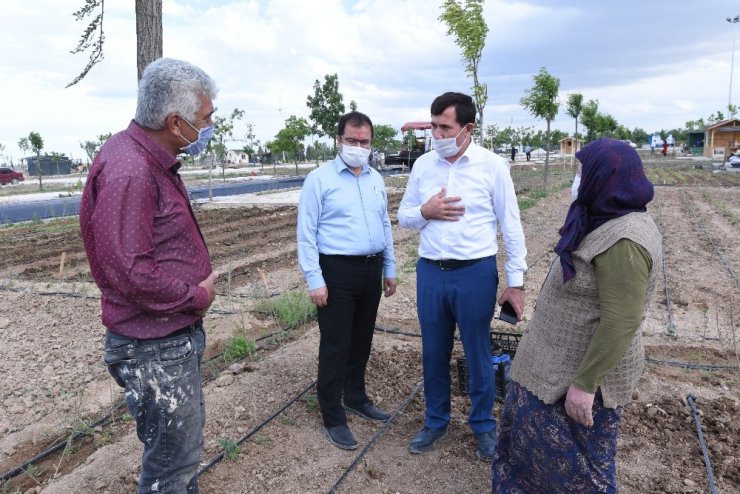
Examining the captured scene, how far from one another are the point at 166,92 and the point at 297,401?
7.75 ft

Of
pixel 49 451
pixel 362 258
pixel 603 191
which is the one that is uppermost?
pixel 603 191

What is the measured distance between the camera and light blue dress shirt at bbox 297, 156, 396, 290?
118 inches

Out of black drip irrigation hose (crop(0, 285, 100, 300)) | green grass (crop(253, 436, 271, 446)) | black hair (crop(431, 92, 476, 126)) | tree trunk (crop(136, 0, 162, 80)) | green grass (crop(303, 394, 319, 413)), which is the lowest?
green grass (crop(253, 436, 271, 446))

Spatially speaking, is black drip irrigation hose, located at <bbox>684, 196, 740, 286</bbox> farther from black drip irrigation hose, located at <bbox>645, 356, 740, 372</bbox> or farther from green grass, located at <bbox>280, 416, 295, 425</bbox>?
green grass, located at <bbox>280, 416, 295, 425</bbox>

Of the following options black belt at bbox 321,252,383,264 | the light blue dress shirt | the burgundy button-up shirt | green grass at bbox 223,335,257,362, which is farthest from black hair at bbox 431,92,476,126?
green grass at bbox 223,335,257,362

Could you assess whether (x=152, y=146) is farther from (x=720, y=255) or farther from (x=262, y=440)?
(x=720, y=255)

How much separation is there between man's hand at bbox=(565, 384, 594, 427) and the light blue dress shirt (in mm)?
1407

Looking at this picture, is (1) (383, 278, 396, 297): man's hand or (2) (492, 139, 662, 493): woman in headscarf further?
(1) (383, 278, 396, 297): man's hand

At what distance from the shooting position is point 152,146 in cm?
187

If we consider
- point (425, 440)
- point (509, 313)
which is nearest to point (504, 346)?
point (509, 313)

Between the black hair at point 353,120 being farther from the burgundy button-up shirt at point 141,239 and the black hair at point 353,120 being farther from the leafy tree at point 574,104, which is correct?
the leafy tree at point 574,104

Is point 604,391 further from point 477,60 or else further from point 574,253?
point 477,60

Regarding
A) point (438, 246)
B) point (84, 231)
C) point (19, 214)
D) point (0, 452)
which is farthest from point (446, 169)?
point (19, 214)

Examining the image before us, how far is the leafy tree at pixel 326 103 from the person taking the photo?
93.1ft
